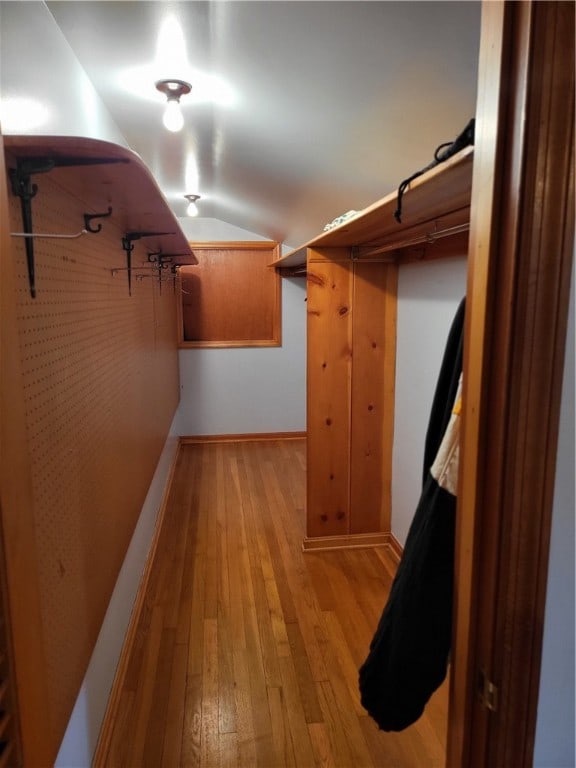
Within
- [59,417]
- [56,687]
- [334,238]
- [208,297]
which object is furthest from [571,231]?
[208,297]

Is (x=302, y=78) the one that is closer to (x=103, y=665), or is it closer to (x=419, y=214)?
(x=419, y=214)

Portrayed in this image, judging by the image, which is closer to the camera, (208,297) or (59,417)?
(59,417)

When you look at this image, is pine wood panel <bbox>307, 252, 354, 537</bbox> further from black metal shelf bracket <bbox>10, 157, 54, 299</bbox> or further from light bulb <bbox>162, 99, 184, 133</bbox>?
black metal shelf bracket <bbox>10, 157, 54, 299</bbox>

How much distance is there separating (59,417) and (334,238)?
5.86 ft

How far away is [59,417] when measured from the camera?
1.15 m

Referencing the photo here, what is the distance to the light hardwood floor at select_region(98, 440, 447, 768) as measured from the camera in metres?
1.79

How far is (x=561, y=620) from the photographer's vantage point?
0.74 meters

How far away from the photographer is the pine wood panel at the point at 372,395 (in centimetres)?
296

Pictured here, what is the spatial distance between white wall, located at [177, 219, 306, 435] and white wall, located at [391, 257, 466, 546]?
8.53ft

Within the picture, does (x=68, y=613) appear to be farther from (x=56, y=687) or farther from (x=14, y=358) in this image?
(x=14, y=358)

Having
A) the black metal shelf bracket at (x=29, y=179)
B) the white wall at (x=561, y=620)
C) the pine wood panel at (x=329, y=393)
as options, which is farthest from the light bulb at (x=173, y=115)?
the white wall at (x=561, y=620)

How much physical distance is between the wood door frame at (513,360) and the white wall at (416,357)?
1527 millimetres

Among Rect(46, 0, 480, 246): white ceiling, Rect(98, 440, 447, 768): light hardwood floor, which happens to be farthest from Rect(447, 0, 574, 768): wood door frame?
Rect(98, 440, 447, 768): light hardwood floor

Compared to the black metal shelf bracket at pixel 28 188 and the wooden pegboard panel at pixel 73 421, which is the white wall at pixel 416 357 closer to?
the wooden pegboard panel at pixel 73 421
